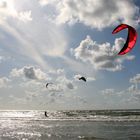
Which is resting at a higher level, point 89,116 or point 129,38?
point 89,116

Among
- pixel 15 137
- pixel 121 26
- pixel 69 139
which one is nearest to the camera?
pixel 121 26

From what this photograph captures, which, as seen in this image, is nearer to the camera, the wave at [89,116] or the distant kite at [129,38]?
the distant kite at [129,38]

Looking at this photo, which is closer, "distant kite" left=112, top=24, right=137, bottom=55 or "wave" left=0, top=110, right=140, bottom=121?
"distant kite" left=112, top=24, right=137, bottom=55

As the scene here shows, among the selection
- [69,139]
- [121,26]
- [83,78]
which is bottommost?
[69,139]

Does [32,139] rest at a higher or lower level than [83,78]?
lower

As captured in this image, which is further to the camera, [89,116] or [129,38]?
[89,116]

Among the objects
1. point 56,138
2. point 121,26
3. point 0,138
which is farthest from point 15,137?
point 121,26

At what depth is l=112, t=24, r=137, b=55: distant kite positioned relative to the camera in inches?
635

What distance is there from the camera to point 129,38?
16828 mm

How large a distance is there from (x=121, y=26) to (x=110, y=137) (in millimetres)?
11607

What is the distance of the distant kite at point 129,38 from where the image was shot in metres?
16.1

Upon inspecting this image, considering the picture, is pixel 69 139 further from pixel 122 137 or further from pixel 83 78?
pixel 83 78

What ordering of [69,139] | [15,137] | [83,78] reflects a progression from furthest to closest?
[15,137] → [69,139] → [83,78]

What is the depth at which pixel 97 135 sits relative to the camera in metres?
27.7
